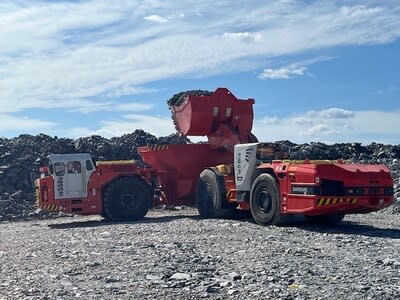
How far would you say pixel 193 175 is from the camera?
20328 mm

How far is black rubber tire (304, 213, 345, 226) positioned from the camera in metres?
16.3

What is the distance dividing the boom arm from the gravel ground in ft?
12.5

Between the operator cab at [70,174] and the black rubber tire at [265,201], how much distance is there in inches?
207

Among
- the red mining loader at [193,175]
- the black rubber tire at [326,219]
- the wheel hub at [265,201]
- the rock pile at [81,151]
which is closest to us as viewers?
the wheel hub at [265,201]

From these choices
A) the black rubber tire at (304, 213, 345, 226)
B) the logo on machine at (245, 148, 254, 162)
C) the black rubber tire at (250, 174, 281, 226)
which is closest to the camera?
the black rubber tire at (250, 174, 281, 226)

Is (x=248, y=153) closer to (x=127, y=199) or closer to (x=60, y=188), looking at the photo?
(x=127, y=199)

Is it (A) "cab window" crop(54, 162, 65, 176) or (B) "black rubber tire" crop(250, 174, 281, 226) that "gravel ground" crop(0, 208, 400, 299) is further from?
(A) "cab window" crop(54, 162, 65, 176)

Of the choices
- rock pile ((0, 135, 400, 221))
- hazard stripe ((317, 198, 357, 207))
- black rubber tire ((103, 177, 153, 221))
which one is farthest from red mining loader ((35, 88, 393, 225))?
rock pile ((0, 135, 400, 221))

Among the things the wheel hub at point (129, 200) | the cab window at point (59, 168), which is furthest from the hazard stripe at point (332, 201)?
the cab window at point (59, 168)

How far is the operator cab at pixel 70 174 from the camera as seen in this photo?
1931 cm

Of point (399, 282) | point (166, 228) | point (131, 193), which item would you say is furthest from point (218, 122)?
point (399, 282)

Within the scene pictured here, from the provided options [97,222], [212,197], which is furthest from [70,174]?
[212,197]

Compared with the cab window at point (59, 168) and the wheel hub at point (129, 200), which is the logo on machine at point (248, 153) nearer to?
the wheel hub at point (129, 200)

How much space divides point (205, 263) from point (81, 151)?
2076cm
